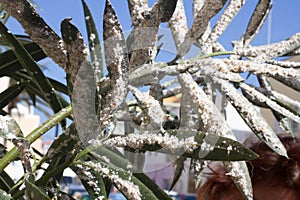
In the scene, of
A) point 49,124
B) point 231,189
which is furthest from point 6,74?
point 231,189

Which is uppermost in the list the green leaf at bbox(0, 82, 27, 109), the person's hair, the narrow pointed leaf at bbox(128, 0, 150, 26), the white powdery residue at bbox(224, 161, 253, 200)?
the narrow pointed leaf at bbox(128, 0, 150, 26)

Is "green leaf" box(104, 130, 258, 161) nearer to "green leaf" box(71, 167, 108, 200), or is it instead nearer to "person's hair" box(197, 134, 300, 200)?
"green leaf" box(71, 167, 108, 200)

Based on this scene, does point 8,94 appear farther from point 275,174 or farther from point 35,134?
point 275,174

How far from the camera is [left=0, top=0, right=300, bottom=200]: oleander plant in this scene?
0.44 metres

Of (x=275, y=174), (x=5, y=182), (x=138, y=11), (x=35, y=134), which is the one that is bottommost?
(x=275, y=174)

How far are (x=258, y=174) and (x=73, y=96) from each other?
63cm

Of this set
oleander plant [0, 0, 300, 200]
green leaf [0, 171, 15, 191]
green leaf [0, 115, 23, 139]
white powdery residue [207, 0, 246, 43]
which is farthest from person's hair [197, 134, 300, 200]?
green leaf [0, 115, 23, 139]

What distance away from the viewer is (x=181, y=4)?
2.31 ft

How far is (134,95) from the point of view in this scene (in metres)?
0.59

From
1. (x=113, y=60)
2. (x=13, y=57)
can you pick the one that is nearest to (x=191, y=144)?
(x=113, y=60)

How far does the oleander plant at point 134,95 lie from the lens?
0.44 meters

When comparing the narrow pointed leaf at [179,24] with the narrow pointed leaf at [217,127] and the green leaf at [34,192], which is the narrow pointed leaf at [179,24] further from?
the green leaf at [34,192]

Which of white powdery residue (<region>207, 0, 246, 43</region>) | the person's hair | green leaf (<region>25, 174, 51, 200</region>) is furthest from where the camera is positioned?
the person's hair

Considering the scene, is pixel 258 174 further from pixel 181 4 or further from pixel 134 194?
pixel 134 194
